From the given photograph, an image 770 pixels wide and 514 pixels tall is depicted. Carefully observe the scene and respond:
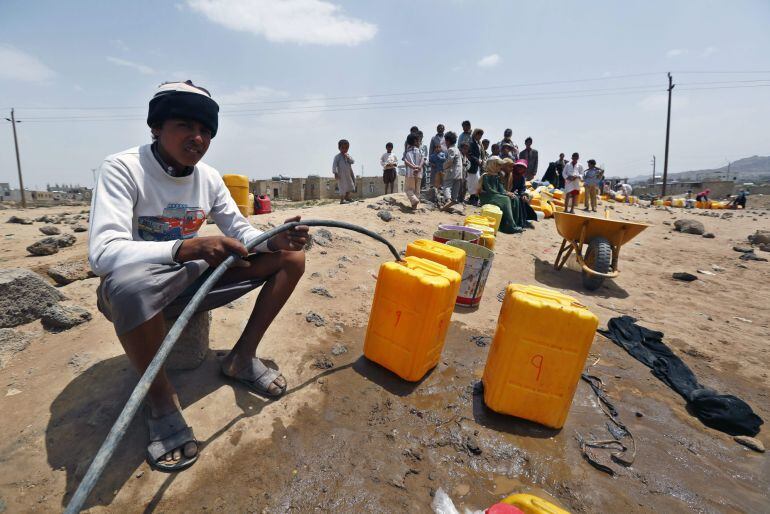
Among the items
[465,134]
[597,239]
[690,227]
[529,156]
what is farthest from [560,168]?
[597,239]

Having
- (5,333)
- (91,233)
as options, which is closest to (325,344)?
(91,233)

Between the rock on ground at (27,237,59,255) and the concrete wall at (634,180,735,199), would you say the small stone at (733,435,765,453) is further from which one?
the concrete wall at (634,180,735,199)

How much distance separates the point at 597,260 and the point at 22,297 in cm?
621

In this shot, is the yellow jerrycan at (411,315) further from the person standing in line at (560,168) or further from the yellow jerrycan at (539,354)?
the person standing in line at (560,168)

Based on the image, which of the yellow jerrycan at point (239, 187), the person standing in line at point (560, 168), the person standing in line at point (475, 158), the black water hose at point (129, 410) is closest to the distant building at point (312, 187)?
the person standing in line at point (560, 168)

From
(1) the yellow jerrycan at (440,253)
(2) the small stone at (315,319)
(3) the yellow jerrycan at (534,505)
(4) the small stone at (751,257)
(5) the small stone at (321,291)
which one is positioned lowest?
(4) the small stone at (751,257)

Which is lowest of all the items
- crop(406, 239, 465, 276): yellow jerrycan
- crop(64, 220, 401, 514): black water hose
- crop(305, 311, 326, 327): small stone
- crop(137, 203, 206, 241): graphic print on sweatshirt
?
crop(305, 311, 326, 327): small stone

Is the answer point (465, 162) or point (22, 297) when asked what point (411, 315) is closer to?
point (22, 297)

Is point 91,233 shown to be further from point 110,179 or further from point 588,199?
point 588,199

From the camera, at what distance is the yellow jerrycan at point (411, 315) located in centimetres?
218

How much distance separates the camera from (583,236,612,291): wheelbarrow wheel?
195 inches

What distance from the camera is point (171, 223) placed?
6.13ft

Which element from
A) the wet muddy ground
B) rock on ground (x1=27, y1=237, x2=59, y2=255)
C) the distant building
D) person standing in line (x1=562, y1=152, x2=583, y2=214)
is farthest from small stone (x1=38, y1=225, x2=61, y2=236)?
the distant building

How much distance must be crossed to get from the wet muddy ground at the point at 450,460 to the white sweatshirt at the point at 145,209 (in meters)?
1.05
